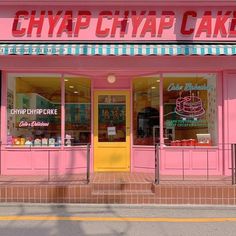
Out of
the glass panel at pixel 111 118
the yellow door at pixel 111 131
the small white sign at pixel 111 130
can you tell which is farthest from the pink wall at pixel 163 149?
the small white sign at pixel 111 130

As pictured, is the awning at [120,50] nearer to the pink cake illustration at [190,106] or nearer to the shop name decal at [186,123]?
the pink cake illustration at [190,106]

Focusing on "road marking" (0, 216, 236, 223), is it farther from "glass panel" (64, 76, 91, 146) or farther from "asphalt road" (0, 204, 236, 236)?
"glass panel" (64, 76, 91, 146)

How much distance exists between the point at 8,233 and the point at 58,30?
584 centimetres

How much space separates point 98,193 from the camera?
9148 millimetres

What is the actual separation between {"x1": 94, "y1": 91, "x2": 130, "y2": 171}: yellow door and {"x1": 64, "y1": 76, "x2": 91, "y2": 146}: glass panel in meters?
0.26

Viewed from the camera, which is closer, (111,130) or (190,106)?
(190,106)

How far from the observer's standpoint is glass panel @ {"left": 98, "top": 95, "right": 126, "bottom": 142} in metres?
12.0

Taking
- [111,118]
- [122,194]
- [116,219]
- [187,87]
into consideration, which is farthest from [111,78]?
[116,219]

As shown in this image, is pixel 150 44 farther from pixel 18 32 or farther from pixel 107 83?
pixel 18 32

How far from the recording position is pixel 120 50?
10.2m

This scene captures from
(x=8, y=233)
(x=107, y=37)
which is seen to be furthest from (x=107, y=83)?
(x=8, y=233)

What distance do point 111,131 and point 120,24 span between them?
301 cm

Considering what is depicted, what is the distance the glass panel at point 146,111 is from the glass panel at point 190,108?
264 millimetres

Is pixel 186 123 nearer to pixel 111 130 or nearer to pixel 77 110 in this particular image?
pixel 111 130
